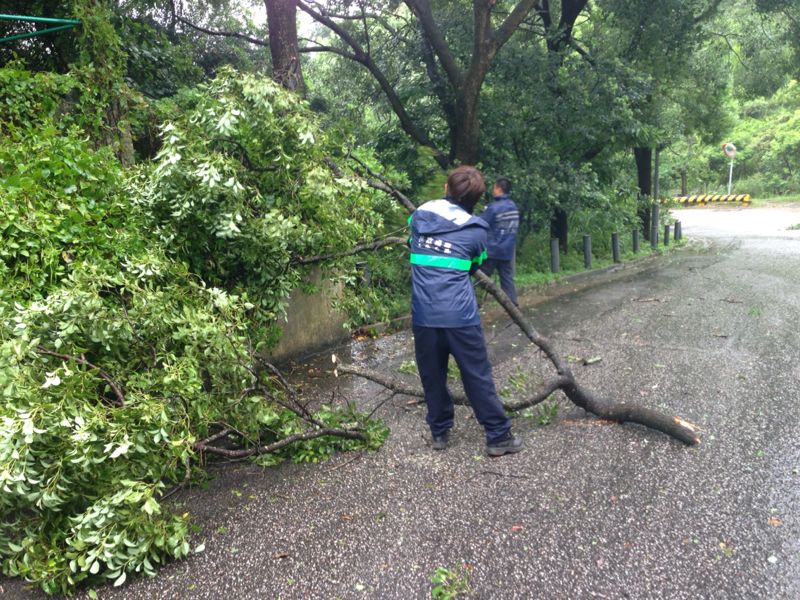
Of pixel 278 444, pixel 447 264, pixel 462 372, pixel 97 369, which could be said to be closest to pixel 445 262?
pixel 447 264

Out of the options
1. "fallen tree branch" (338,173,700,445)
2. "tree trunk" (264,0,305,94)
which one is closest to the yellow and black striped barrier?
"tree trunk" (264,0,305,94)

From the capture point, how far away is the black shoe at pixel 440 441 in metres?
4.57

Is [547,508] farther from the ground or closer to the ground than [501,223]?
closer to the ground

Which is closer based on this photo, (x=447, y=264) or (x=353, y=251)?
(x=447, y=264)

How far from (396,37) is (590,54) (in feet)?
12.7

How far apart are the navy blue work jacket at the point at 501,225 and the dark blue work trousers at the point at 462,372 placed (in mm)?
3997

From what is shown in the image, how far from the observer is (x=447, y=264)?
165 inches

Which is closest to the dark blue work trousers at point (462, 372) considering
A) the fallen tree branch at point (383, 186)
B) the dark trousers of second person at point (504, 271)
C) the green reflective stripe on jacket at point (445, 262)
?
the green reflective stripe on jacket at point (445, 262)

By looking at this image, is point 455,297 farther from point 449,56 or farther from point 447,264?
point 449,56

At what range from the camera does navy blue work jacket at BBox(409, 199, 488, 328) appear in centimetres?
418

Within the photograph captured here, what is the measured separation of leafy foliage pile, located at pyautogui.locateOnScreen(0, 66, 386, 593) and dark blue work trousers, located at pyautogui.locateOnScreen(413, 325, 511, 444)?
0.61 meters

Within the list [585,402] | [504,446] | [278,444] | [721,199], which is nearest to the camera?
[278,444]

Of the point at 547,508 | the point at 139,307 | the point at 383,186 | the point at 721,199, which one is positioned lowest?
the point at 721,199

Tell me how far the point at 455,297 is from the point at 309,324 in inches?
148
